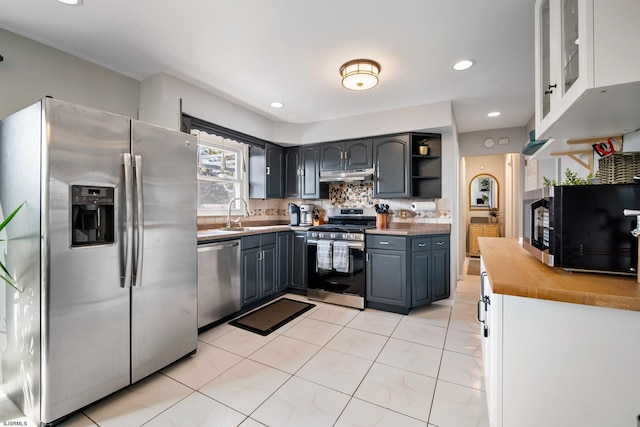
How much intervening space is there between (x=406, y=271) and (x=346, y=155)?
1694 millimetres

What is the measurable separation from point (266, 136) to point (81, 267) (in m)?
2.68

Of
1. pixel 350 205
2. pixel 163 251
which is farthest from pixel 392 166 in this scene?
pixel 163 251

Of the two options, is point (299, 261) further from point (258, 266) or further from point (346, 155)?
point (346, 155)

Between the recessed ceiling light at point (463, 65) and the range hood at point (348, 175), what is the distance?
1.44 metres

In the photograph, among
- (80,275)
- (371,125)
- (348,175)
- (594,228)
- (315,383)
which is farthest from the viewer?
(348,175)

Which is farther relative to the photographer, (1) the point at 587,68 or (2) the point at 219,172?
(2) the point at 219,172

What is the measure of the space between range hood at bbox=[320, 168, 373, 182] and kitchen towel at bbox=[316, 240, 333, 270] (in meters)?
0.92

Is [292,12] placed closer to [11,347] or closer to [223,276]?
[223,276]

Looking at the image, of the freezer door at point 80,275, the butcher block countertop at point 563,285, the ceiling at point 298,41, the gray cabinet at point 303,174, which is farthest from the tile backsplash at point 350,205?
the butcher block countertop at point 563,285

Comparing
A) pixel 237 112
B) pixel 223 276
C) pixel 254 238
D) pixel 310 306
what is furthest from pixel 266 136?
pixel 310 306

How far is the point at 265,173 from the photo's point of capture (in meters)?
3.78

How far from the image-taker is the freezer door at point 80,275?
4.58ft

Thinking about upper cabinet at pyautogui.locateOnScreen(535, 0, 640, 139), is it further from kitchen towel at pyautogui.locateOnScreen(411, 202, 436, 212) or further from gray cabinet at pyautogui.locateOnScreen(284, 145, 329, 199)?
gray cabinet at pyautogui.locateOnScreen(284, 145, 329, 199)

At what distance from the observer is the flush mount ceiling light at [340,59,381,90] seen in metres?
2.25
